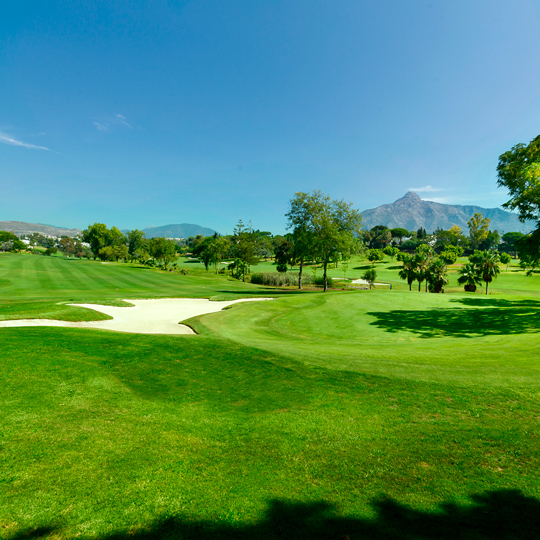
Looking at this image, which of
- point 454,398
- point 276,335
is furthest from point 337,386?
point 276,335

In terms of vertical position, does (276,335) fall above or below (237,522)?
below

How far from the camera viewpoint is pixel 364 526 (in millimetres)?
3471

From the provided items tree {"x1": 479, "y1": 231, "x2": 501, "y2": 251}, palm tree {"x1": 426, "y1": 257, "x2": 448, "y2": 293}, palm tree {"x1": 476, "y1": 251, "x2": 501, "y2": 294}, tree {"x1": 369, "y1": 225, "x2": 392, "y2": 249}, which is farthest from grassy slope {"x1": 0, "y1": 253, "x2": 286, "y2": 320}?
tree {"x1": 479, "y1": 231, "x2": 501, "y2": 251}

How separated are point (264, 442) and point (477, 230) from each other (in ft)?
618

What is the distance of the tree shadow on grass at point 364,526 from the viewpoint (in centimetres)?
330

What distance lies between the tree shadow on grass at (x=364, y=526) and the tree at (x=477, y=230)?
600 feet

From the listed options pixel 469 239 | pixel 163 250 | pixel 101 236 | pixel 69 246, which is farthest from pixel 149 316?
pixel 469 239

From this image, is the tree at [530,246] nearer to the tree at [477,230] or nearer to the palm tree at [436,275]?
the palm tree at [436,275]

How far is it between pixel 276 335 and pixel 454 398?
1116 centimetres

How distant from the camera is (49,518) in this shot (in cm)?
345

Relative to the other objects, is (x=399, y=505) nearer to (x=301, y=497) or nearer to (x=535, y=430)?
(x=301, y=497)

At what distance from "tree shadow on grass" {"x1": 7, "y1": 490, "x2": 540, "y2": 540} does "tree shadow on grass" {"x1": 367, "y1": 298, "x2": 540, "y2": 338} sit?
13.8 meters

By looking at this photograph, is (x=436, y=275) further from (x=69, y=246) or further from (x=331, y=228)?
(x=69, y=246)

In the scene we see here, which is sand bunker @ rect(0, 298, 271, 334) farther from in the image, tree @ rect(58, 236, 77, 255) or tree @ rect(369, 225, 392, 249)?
tree @ rect(58, 236, 77, 255)
